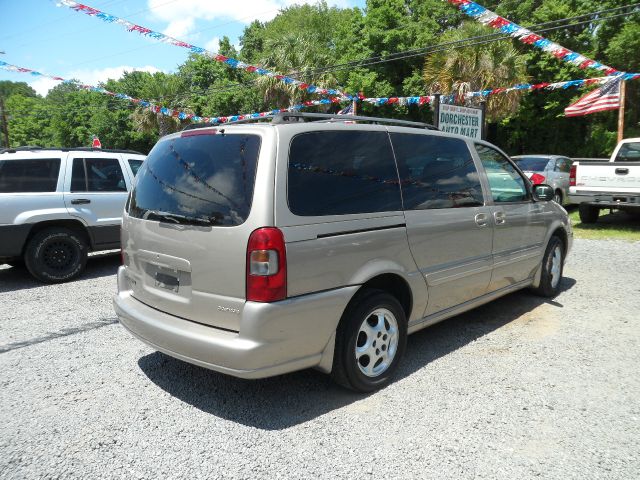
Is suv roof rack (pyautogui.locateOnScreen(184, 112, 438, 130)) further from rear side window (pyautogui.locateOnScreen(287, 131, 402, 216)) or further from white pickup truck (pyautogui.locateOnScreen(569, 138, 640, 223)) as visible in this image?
white pickup truck (pyautogui.locateOnScreen(569, 138, 640, 223))

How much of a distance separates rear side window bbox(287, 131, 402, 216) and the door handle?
1.03 meters

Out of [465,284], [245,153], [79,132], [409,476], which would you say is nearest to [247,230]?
[245,153]

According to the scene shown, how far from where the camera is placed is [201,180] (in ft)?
10.3

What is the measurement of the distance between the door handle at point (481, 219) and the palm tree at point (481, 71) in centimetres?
1510

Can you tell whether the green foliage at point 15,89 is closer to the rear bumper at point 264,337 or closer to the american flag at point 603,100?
the american flag at point 603,100

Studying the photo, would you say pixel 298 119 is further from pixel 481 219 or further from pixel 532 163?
pixel 532 163

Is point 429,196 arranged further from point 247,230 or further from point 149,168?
point 149,168

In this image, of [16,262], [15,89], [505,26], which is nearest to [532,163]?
[505,26]

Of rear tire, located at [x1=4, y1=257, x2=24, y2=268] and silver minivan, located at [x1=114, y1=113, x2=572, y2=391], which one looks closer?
silver minivan, located at [x1=114, y1=113, x2=572, y2=391]

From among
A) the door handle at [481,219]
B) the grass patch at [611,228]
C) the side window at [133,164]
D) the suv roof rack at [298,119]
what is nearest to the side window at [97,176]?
the side window at [133,164]

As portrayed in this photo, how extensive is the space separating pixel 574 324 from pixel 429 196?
7.48 feet

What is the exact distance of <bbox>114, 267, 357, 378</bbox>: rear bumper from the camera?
2.79 m

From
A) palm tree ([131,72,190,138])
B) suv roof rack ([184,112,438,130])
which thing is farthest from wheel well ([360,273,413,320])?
palm tree ([131,72,190,138])

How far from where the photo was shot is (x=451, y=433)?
2.92 m
